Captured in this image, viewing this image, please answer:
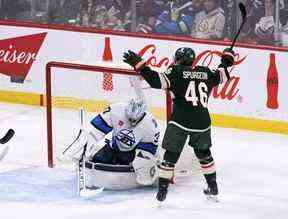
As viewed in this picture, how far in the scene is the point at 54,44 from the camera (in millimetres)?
11055

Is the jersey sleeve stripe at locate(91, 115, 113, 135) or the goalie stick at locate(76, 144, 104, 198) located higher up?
the jersey sleeve stripe at locate(91, 115, 113, 135)

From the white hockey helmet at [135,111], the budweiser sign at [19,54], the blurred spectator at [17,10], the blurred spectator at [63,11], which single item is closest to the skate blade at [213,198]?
the white hockey helmet at [135,111]

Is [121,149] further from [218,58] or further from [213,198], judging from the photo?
[218,58]

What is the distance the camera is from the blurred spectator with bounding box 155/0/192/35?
10578 mm

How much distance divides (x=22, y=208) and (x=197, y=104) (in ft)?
4.84

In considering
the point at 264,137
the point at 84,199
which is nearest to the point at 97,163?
the point at 84,199

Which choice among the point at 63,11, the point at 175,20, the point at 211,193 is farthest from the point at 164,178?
the point at 63,11

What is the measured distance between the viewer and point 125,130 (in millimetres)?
7570

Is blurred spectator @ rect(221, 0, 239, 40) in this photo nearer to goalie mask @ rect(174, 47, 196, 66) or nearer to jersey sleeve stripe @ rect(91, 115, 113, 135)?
jersey sleeve stripe @ rect(91, 115, 113, 135)

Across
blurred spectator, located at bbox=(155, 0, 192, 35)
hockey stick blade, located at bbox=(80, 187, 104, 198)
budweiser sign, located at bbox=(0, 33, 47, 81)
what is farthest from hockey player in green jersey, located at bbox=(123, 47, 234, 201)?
budweiser sign, located at bbox=(0, 33, 47, 81)

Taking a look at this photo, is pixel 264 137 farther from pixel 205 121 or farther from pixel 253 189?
pixel 205 121

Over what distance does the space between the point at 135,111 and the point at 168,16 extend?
3430mm

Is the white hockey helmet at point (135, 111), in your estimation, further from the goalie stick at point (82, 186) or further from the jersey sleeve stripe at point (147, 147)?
the goalie stick at point (82, 186)

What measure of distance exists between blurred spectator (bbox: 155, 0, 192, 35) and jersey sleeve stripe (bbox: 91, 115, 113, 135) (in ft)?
10.1
